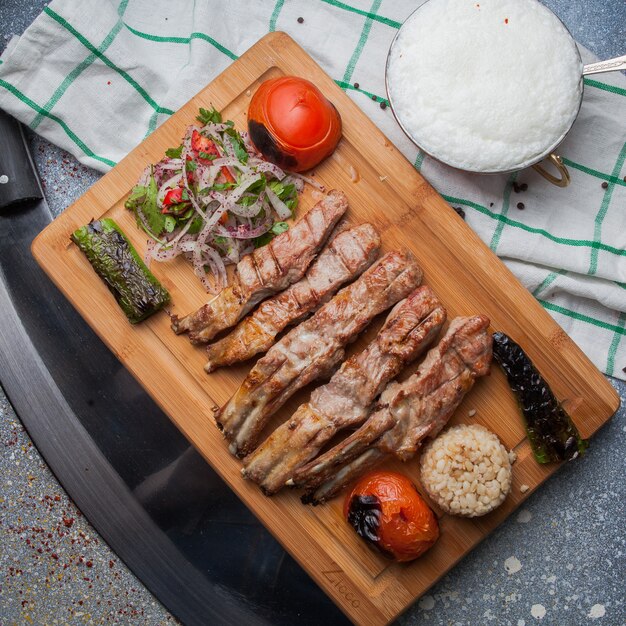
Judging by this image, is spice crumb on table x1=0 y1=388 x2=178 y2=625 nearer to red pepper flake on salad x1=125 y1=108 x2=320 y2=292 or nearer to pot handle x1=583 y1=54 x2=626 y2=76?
red pepper flake on salad x1=125 y1=108 x2=320 y2=292

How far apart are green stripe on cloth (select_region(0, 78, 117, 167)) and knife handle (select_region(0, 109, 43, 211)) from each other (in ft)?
0.57

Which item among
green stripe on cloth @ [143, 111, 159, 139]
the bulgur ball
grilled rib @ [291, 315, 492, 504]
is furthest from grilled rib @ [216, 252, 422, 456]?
green stripe on cloth @ [143, 111, 159, 139]

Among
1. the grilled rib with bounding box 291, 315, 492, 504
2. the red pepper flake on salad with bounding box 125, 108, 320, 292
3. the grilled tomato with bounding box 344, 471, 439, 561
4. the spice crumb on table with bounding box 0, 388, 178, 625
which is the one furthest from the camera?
the spice crumb on table with bounding box 0, 388, 178, 625

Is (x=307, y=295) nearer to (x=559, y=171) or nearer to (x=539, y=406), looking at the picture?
(x=539, y=406)

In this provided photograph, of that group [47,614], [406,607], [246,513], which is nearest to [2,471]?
[47,614]

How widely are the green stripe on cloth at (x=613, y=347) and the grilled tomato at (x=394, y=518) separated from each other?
5.33ft

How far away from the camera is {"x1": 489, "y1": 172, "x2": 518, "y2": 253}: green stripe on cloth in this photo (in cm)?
464

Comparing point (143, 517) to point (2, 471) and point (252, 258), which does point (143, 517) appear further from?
point (252, 258)

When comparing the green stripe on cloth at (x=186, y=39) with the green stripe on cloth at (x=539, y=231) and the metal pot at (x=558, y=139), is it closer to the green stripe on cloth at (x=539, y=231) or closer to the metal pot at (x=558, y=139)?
the metal pot at (x=558, y=139)

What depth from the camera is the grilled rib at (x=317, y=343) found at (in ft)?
13.7

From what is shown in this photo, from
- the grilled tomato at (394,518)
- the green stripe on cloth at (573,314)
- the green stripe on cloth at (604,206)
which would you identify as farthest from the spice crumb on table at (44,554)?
the green stripe on cloth at (604,206)

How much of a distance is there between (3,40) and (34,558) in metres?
3.72

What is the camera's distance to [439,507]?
4309mm

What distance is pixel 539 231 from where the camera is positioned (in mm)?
4641
